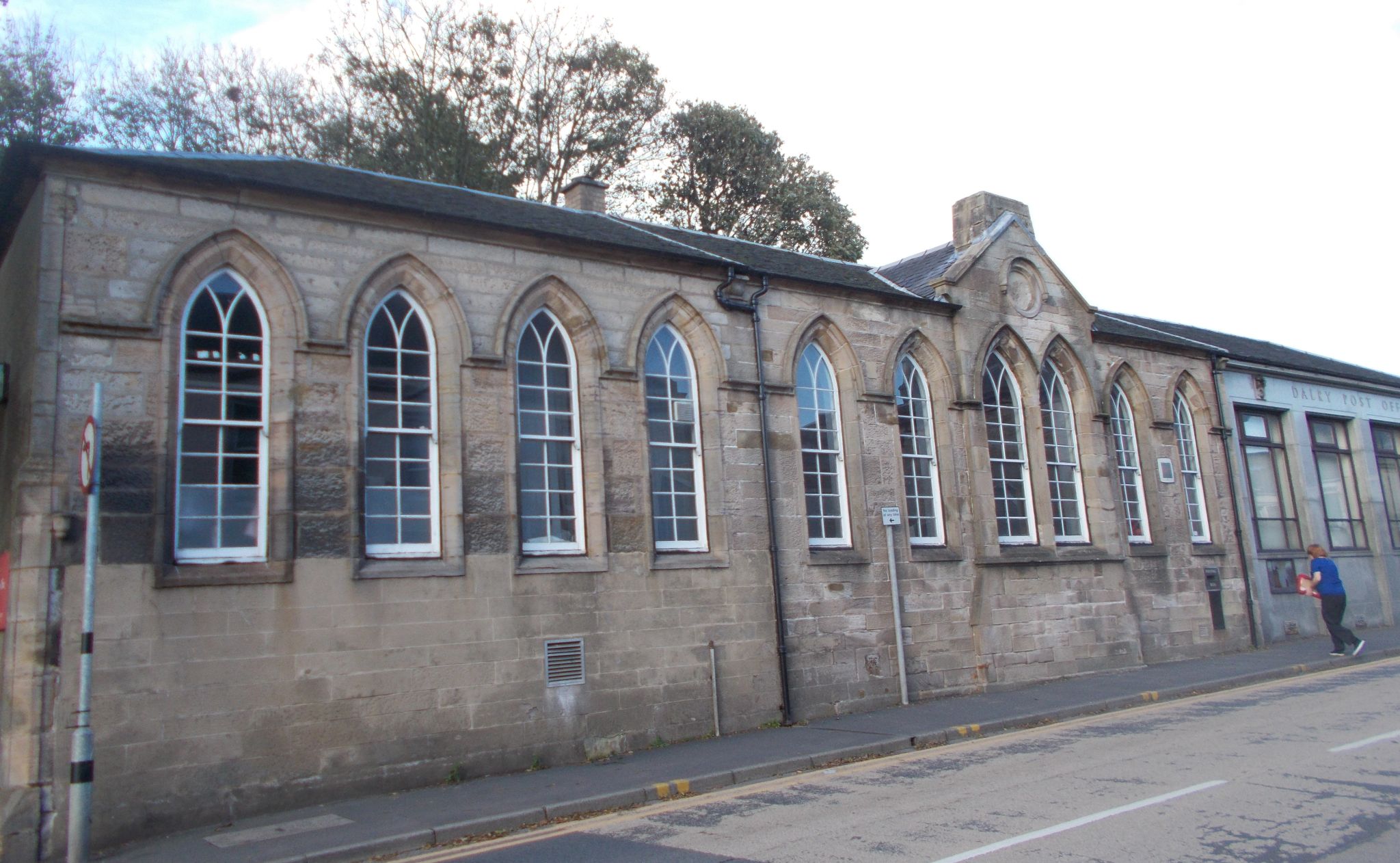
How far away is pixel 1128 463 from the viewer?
19.6m

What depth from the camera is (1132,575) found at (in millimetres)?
18312

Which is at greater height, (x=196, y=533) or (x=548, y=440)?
(x=548, y=440)

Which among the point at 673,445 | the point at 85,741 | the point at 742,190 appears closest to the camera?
the point at 85,741

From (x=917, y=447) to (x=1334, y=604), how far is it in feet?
24.6

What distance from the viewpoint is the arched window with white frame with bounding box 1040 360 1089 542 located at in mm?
17969

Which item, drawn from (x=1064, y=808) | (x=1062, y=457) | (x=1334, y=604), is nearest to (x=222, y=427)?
(x=1064, y=808)

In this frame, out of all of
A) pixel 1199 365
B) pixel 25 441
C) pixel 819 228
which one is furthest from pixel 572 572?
pixel 819 228

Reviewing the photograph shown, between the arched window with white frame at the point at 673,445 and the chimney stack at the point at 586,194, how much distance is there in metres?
3.72

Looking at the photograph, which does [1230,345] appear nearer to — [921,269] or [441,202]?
[921,269]

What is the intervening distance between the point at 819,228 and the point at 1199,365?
13385 mm

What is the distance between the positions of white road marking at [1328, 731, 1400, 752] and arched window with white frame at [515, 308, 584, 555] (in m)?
7.77

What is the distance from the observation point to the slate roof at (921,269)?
17.5 meters

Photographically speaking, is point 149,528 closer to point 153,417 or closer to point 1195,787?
point 153,417

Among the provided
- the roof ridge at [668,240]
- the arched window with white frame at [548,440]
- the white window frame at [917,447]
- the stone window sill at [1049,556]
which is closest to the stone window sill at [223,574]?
the arched window with white frame at [548,440]
